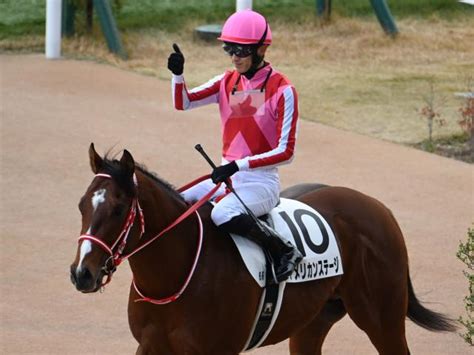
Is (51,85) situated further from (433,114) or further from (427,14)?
(427,14)

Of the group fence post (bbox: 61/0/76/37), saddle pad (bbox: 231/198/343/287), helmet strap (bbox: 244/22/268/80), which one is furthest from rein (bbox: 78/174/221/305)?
fence post (bbox: 61/0/76/37)

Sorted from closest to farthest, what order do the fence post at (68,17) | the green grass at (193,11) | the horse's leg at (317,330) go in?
the horse's leg at (317,330) → the fence post at (68,17) → the green grass at (193,11)

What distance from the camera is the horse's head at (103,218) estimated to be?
5.39 meters

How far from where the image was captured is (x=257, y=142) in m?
6.33

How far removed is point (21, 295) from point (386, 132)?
6.48 m

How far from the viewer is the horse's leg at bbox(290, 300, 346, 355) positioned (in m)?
7.26

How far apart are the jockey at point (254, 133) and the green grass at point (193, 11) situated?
11653 mm

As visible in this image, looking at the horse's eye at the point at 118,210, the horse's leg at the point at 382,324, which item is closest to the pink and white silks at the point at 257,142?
the horse's eye at the point at 118,210

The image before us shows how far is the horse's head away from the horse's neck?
0.22 metres

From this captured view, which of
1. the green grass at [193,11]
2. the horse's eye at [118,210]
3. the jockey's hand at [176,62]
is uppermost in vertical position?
the jockey's hand at [176,62]

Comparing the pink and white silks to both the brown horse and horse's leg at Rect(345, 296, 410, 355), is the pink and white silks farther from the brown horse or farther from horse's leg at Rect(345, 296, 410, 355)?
horse's leg at Rect(345, 296, 410, 355)

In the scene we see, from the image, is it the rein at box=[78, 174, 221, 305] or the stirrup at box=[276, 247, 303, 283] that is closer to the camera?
the rein at box=[78, 174, 221, 305]

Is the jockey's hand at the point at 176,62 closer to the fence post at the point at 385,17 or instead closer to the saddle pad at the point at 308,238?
the saddle pad at the point at 308,238

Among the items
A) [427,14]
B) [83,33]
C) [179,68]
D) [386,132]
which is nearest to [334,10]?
[427,14]
